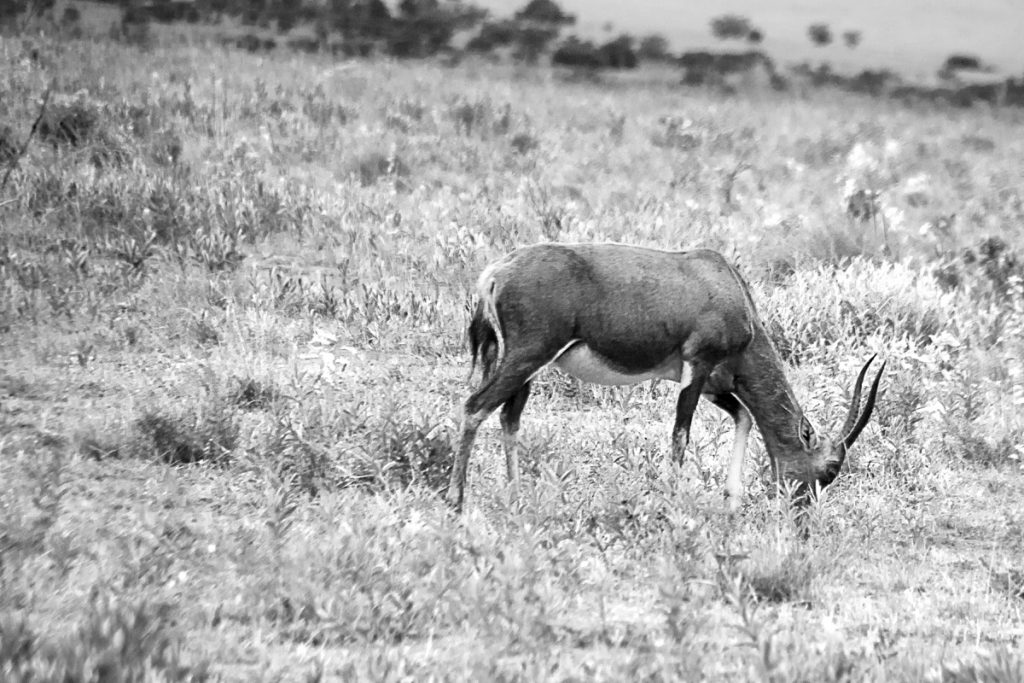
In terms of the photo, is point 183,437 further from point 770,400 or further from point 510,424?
point 770,400

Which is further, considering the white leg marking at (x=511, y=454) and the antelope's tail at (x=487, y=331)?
the white leg marking at (x=511, y=454)

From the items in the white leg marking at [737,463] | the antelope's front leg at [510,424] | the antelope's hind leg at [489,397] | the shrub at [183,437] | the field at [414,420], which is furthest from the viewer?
the shrub at [183,437]

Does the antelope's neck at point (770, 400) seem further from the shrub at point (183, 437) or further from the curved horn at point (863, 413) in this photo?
the shrub at point (183, 437)

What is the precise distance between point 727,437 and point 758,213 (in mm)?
6299

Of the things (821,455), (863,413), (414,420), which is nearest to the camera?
(863,413)

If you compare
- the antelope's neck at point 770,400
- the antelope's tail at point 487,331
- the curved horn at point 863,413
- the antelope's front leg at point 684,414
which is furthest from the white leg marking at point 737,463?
the antelope's tail at point 487,331

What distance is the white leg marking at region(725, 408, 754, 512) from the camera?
608 cm

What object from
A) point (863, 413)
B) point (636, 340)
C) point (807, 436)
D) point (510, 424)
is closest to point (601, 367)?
point (636, 340)

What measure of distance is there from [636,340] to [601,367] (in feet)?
0.81

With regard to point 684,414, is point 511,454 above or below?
below

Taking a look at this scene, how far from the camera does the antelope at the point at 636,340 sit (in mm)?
5973

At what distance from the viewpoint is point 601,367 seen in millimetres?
6211

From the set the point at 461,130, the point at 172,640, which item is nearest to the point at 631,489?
the point at 172,640

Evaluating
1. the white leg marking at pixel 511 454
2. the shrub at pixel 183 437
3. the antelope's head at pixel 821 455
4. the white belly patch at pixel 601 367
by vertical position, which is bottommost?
the shrub at pixel 183 437
